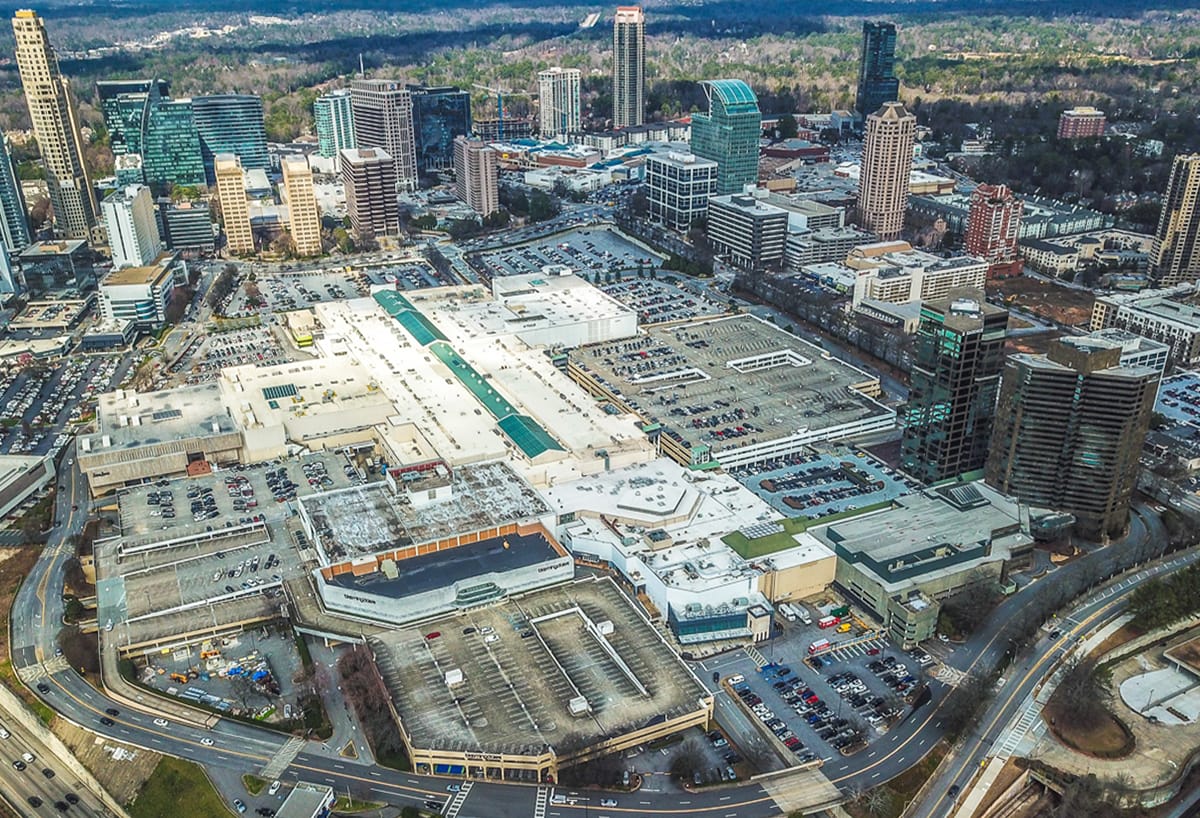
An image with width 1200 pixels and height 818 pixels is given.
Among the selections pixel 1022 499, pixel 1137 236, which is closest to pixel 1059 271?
pixel 1137 236

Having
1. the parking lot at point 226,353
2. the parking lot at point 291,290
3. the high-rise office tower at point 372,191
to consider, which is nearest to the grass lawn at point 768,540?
the parking lot at point 226,353

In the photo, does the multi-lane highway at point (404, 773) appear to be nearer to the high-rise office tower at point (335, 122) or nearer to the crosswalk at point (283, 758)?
the crosswalk at point (283, 758)

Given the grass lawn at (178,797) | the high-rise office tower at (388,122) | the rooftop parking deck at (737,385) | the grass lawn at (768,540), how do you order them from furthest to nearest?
the high-rise office tower at (388,122) → the rooftop parking deck at (737,385) → the grass lawn at (768,540) → the grass lawn at (178,797)

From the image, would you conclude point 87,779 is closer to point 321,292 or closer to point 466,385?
point 466,385

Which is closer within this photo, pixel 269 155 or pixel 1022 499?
pixel 1022 499

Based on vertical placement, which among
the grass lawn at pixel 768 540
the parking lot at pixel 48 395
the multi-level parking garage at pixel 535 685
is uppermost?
the grass lawn at pixel 768 540

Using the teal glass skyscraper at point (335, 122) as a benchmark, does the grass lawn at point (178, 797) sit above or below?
below

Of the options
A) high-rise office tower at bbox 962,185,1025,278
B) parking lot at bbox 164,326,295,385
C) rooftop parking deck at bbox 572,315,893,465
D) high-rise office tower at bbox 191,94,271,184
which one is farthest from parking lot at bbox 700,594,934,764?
high-rise office tower at bbox 191,94,271,184
